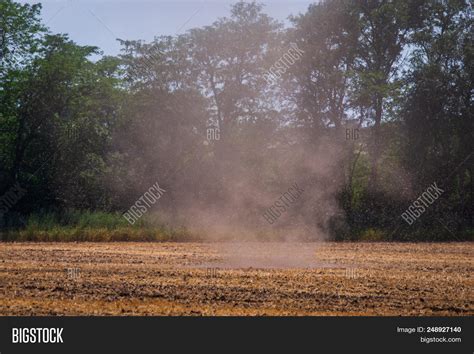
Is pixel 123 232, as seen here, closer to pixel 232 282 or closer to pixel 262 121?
pixel 262 121

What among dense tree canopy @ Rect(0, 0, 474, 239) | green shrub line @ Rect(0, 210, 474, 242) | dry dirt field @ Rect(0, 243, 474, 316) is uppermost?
dense tree canopy @ Rect(0, 0, 474, 239)

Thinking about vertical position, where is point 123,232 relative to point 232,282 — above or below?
above

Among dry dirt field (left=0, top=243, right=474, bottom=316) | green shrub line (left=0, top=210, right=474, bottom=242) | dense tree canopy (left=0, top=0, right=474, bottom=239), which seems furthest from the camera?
dense tree canopy (left=0, top=0, right=474, bottom=239)

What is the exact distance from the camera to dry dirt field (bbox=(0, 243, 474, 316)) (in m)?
11.1

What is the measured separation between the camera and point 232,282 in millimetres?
13766

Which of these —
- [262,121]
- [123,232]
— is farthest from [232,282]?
[262,121]

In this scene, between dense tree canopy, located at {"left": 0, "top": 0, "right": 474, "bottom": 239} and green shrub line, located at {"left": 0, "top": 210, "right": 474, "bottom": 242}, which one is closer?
green shrub line, located at {"left": 0, "top": 210, "right": 474, "bottom": 242}

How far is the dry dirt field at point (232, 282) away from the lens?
11109 mm

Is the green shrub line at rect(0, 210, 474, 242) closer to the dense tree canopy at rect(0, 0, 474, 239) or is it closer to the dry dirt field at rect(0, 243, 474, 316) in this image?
the dense tree canopy at rect(0, 0, 474, 239)

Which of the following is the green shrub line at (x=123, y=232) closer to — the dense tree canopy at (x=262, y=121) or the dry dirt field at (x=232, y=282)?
the dense tree canopy at (x=262, y=121)

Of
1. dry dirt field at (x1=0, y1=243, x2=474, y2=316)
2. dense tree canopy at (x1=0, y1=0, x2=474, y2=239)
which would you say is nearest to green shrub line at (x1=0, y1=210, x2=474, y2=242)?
dense tree canopy at (x1=0, y1=0, x2=474, y2=239)
